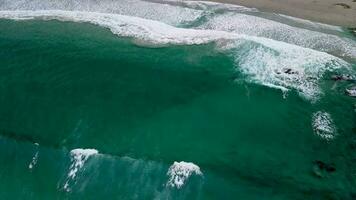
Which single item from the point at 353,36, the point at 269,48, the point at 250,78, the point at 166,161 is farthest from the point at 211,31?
the point at 166,161

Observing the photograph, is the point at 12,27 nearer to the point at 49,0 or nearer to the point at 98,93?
the point at 49,0

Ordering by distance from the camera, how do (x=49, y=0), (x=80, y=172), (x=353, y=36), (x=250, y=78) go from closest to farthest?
(x=80, y=172), (x=250, y=78), (x=353, y=36), (x=49, y=0)

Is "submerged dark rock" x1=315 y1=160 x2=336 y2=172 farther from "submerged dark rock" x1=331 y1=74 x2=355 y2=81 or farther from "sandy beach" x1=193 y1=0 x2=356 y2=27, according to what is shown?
"sandy beach" x1=193 y1=0 x2=356 y2=27

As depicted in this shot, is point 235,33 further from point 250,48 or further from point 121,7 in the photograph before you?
point 121,7

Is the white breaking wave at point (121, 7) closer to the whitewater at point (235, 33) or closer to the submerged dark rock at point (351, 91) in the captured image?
the whitewater at point (235, 33)

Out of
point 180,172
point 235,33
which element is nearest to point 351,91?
point 235,33
